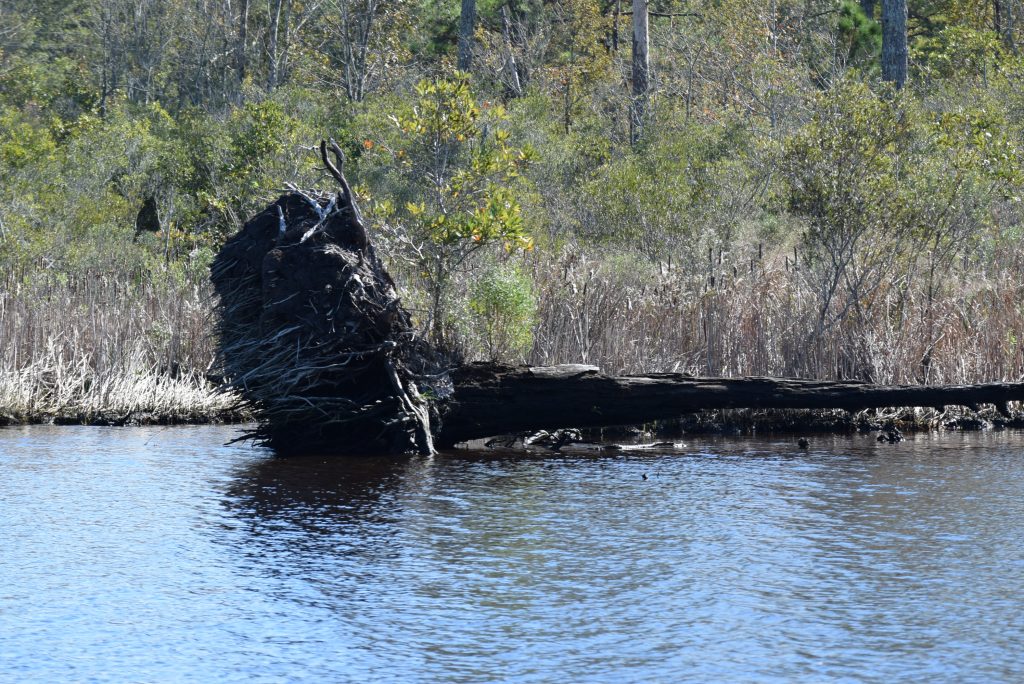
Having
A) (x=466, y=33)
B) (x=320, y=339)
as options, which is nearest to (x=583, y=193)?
(x=466, y=33)

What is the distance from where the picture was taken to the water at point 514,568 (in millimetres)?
7395

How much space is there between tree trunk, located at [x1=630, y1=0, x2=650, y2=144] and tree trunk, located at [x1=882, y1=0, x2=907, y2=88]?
5963 millimetres

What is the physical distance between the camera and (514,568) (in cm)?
947

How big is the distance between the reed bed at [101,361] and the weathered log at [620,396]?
3.52 m

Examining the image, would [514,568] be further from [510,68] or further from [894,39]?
[510,68]

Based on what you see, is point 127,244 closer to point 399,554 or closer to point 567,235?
point 567,235

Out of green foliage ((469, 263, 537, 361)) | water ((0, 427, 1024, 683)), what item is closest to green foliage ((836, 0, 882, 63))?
green foliage ((469, 263, 537, 361))

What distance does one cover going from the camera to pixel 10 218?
76.9 feet

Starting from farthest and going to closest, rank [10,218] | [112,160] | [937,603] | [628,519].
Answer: [112,160] → [10,218] → [628,519] → [937,603]

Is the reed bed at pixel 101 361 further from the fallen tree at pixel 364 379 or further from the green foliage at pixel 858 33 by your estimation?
the green foliage at pixel 858 33

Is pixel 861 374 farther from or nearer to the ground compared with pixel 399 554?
farther from the ground

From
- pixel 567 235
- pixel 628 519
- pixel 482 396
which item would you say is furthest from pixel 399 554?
pixel 567 235

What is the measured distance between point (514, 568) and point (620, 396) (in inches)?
220

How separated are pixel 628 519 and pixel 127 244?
62.2 ft
